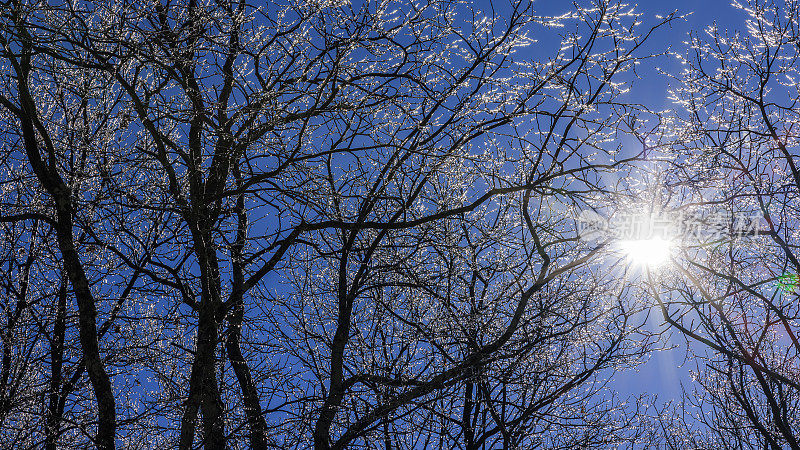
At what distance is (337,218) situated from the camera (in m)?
3.99

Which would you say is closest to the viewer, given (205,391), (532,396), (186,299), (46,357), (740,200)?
(205,391)

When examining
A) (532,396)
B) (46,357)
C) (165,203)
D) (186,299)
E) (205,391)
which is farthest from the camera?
(532,396)

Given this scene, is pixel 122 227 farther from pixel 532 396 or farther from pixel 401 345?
pixel 532 396

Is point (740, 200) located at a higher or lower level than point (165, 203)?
higher

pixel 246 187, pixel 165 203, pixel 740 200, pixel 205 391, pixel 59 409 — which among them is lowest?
pixel 205 391

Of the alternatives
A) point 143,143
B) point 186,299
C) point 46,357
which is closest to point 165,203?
point 186,299

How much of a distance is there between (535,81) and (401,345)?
9.37 ft

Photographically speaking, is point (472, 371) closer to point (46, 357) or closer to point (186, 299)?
point (186, 299)

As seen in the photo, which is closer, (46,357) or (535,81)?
(535,81)

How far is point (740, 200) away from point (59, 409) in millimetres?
6930

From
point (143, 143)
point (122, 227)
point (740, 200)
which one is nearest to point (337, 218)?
point (122, 227)

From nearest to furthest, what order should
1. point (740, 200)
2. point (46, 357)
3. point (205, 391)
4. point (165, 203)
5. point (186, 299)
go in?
point (165, 203), point (205, 391), point (186, 299), point (46, 357), point (740, 200)

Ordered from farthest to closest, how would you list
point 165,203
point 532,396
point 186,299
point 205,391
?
point 532,396
point 186,299
point 205,391
point 165,203

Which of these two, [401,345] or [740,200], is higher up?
[740,200]
